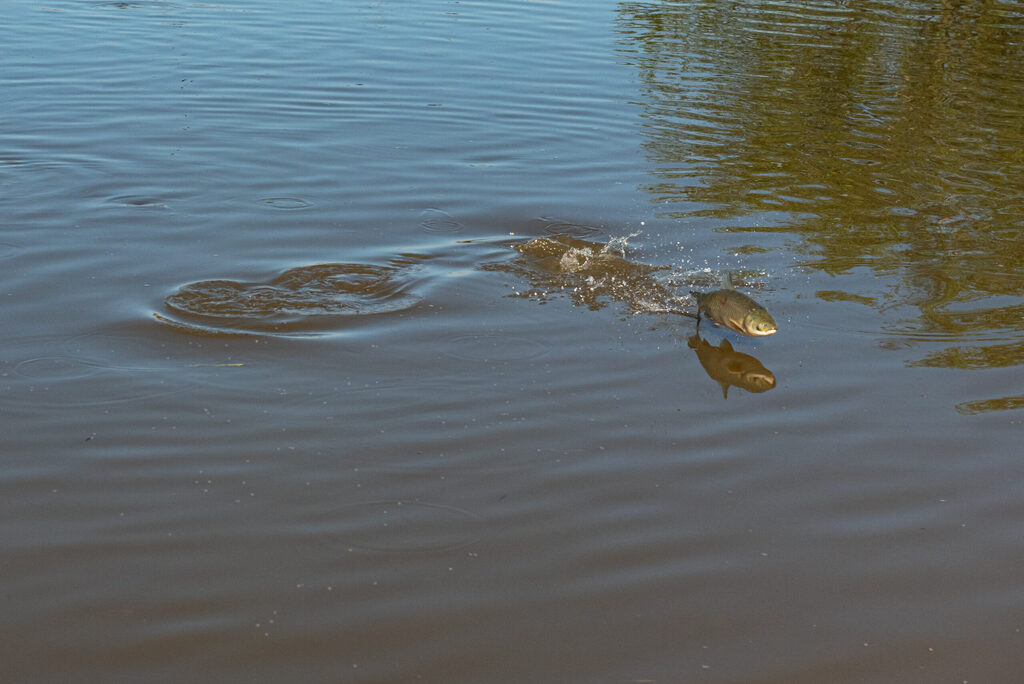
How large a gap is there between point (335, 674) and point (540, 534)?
1.36 metres

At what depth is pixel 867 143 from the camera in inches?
522

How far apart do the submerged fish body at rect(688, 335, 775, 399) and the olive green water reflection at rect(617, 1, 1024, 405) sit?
1.08m

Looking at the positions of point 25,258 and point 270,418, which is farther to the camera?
point 25,258

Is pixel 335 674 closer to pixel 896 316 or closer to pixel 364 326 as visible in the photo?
pixel 364 326

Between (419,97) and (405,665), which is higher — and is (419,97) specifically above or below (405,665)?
above

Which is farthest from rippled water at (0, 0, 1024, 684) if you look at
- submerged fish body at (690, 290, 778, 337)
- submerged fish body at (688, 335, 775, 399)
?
submerged fish body at (690, 290, 778, 337)

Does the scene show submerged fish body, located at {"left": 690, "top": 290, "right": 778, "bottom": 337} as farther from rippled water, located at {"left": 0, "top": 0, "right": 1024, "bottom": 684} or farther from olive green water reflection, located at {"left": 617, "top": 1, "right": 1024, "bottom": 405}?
olive green water reflection, located at {"left": 617, "top": 1, "right": 1024, "bottom": 405}

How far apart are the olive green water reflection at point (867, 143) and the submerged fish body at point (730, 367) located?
42.7 inches

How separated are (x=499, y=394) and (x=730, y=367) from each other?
1.66m

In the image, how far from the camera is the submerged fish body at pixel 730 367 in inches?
278

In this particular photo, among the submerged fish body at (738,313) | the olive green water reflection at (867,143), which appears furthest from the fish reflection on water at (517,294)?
the olive green water reflection at (867,143)

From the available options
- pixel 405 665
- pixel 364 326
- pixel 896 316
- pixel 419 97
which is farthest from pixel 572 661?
pixel 419 97

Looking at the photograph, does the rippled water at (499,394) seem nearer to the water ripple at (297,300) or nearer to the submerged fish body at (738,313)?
the water ripple at (297,300)

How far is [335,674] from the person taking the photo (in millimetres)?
4359
